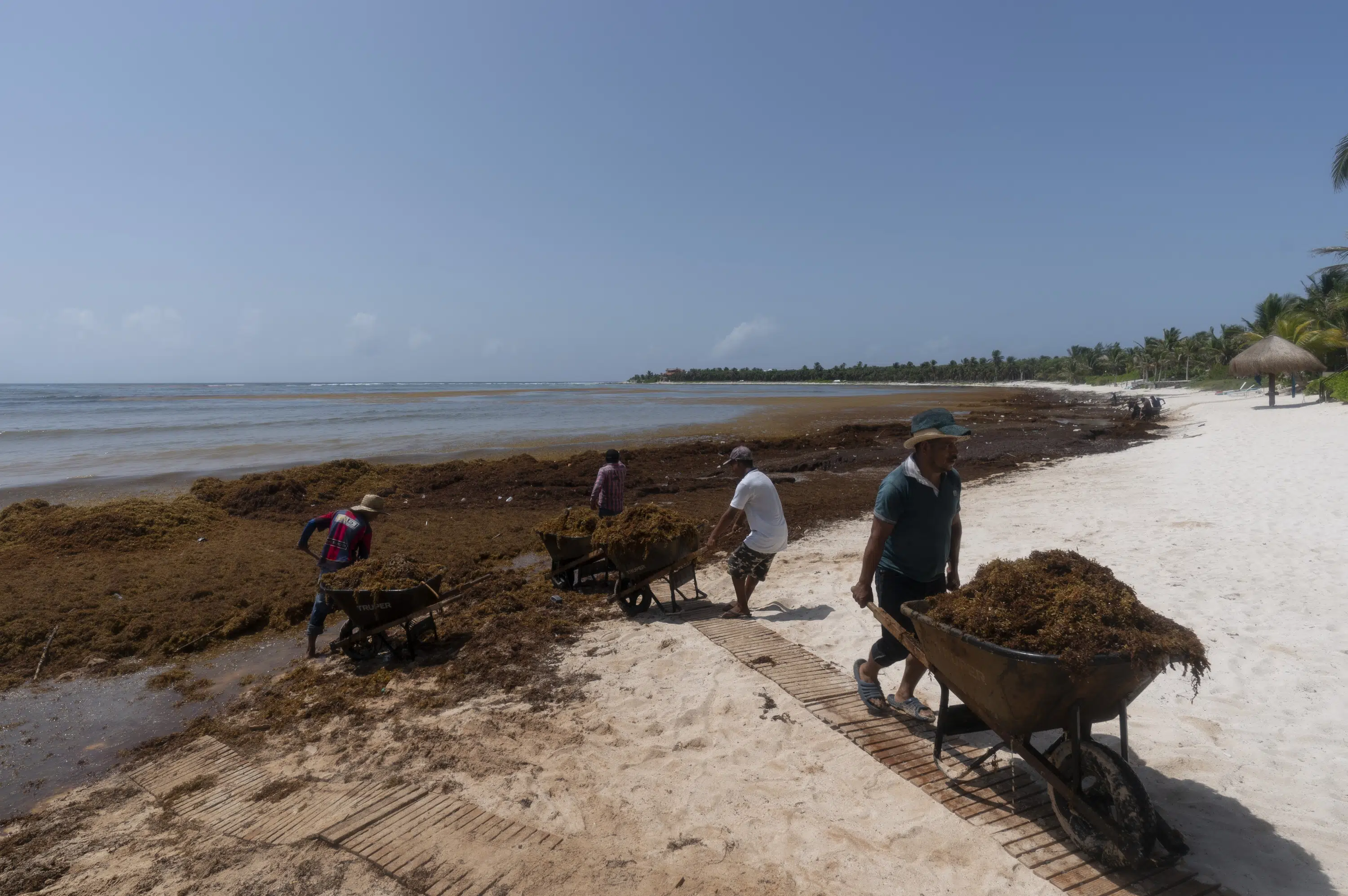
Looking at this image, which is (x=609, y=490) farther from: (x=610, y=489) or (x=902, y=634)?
(x=902, y=634)

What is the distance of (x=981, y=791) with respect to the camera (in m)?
3.60

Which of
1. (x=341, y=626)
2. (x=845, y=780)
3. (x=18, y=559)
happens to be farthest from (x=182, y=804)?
(x=18, y=559)

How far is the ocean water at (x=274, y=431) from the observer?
20.0 metres

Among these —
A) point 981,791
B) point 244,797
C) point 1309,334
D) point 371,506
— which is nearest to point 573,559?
point 371,506

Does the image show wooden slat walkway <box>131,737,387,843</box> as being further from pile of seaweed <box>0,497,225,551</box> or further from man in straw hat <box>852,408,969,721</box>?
pile of seaweed <box>0,497,225,551</box>

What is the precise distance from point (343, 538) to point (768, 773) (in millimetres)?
4451

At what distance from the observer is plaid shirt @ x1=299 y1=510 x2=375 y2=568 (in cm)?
633

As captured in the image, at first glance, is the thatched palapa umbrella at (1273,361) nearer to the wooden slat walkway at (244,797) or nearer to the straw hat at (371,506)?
the straw hat at (371,506)

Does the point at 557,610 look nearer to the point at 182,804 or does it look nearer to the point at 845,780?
the point at 182,804

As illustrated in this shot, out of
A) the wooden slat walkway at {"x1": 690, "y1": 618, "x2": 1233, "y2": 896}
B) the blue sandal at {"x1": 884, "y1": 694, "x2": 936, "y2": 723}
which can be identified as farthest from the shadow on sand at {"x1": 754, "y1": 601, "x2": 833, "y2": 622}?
the blue sandal at {"x1": 884, "y1": 694, "x2": 936, "y2": 723}

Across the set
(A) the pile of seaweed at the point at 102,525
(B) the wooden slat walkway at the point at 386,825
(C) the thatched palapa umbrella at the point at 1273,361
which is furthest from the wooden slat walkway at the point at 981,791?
(C) the thatched palapa umbrella at the point at 1273,361

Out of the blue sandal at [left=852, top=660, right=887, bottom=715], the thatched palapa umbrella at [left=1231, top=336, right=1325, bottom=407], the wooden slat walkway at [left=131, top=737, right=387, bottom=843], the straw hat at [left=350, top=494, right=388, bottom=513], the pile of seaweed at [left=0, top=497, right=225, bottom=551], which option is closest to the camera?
the wooden slat walkway at [left=131, top=737, right=387, bottom=843]

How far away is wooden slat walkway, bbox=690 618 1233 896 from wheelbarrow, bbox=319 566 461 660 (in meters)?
2.77

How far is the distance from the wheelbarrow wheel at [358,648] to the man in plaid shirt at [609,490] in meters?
2.81
